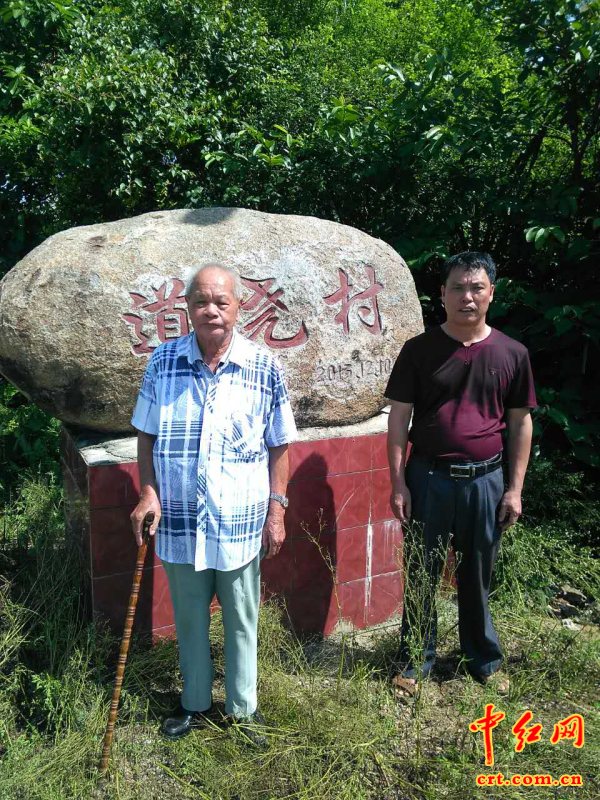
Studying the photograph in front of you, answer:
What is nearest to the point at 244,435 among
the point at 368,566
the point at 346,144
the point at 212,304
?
the point at 212,304

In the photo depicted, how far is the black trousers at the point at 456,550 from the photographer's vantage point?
8.13 ft

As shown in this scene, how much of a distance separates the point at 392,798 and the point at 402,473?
1104 millimetres

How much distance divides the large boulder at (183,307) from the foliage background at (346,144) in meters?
1.06

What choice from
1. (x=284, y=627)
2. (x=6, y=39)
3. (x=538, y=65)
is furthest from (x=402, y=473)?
(x=6, y=39)

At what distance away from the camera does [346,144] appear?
4234mm

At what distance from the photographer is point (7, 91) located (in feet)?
18.1

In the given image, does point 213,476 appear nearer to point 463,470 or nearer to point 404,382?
point 404,382

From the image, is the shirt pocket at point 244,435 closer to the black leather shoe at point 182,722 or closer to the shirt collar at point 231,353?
the shirt collar at point 231,353

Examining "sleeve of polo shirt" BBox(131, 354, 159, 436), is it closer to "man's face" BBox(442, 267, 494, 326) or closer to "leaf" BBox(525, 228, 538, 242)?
"man's face" BBox(442, 267, 494, 326)

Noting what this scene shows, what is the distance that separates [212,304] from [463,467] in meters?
1.11

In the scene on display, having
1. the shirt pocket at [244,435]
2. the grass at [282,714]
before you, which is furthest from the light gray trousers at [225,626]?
the shirt pocket at [244,435]

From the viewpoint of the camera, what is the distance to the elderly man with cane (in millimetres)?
2129

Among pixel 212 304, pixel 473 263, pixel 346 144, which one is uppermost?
pixel 346 144

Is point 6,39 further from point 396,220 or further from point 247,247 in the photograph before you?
point 247,247
